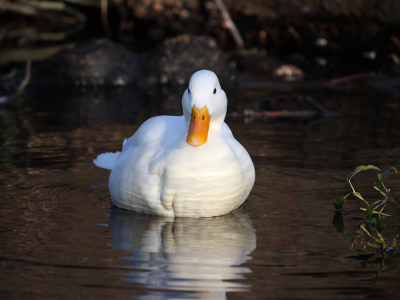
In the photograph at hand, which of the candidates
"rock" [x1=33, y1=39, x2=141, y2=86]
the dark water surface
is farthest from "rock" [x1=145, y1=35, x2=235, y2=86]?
the dark water surface

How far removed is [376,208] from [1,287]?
2805mm

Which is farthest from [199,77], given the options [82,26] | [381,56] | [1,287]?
[82,26]

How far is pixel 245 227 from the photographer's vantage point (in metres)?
4.45

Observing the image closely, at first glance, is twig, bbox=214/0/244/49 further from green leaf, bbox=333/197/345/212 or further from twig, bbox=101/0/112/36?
green leaf, bbox=333/197/345/212

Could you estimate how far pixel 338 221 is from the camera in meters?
4.50

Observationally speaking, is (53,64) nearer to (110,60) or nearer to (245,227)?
(110,60)

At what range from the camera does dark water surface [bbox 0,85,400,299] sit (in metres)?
3.35

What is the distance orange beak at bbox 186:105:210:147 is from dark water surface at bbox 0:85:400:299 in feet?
2.09

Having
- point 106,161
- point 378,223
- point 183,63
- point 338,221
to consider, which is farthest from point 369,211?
point 183,63

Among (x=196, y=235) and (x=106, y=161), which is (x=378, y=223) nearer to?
(x=196, y=235)

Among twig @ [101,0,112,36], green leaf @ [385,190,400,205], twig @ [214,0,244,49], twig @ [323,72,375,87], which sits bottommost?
twig @ [101,0,112,36]

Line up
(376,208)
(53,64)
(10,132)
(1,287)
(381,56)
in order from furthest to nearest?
(381,56) → (53,64) → (10,132) → (376,208) → (1,287)

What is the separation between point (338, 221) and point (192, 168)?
113 cm

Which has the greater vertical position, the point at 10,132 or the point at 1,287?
the point at 1,287
